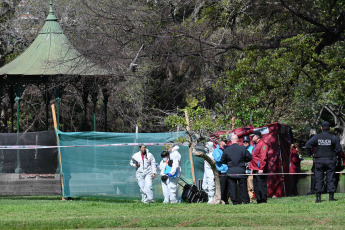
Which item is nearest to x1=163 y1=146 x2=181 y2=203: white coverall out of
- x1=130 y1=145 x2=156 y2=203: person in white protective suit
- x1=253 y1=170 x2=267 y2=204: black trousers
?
x1=130 y1=145 x2=156 y2=203: person in white protective suit

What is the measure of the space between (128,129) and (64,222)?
22.6 m

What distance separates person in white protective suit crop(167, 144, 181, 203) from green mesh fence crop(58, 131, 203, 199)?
0.93 m

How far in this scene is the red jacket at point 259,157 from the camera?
51.5 ft

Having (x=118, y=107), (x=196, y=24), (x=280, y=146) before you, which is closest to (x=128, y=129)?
(x=118, y=107)

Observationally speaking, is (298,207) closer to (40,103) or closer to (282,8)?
(282,8)

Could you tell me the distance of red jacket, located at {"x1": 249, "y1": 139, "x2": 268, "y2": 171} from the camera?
51.5ft

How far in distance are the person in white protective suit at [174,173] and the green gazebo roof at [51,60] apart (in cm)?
797


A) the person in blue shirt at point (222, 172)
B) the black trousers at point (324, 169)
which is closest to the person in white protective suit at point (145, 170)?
the person in blue shirt at point (222, 172)

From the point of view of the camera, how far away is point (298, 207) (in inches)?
537

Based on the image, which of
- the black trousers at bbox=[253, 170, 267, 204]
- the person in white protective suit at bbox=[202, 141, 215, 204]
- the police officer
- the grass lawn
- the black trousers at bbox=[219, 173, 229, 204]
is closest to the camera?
the grass lawn

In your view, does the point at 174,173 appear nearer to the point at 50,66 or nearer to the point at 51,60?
the point at 50,66

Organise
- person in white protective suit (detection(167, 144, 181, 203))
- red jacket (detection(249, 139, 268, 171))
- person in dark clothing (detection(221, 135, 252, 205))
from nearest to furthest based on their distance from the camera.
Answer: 1. person in dark clothing (detection(221, 135, 252, 205))
2. red jacket (detection(249, 139, 268, 171))
3. person in white protective suit (detection(167, 144, 181, 203))

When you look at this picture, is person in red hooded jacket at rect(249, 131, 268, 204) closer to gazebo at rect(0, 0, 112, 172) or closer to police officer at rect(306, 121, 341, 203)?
police officer at rect(306, 121, 341, 203)

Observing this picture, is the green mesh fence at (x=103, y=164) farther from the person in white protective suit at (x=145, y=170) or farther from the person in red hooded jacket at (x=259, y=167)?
the person in red hooded jacket at (x=259, y=167)
